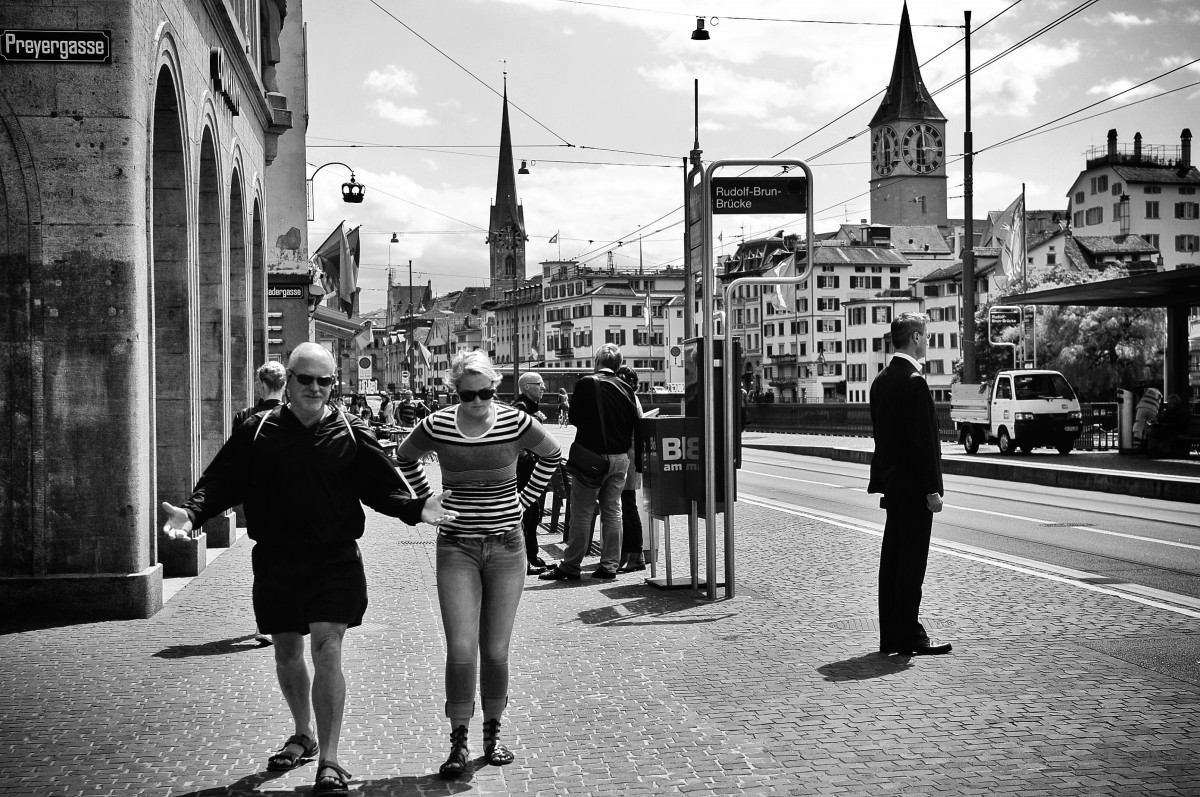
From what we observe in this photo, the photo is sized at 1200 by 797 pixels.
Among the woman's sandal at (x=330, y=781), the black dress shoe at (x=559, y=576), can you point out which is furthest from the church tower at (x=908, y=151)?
the woman's sandal at (x=330, y=781)

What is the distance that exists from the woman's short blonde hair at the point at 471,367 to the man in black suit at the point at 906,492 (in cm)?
284

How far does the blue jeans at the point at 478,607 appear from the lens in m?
5.86

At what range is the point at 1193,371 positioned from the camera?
75438mm

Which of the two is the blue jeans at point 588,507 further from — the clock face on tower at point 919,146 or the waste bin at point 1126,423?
the clock face on tower at point 919,146

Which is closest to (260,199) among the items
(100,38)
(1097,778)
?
(100,38)

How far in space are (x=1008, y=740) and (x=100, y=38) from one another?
7576 millimetres

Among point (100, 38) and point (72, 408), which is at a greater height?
point (100, 38)

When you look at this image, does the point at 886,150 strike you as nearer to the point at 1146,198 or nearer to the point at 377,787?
the point at 1146,198

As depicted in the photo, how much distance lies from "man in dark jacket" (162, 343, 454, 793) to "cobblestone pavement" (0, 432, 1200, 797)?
54 cm

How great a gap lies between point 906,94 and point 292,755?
161m

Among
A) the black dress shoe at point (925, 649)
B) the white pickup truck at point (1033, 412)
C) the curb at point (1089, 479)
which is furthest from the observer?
the white pickup truck at point (1033, 412)

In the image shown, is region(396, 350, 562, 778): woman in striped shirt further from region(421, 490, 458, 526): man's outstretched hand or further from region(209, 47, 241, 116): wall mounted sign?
region(209, 47, 241, 116): wall mounted sign

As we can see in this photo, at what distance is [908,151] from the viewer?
16225 centimetres

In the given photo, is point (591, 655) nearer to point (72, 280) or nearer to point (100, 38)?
point (72, 280)
